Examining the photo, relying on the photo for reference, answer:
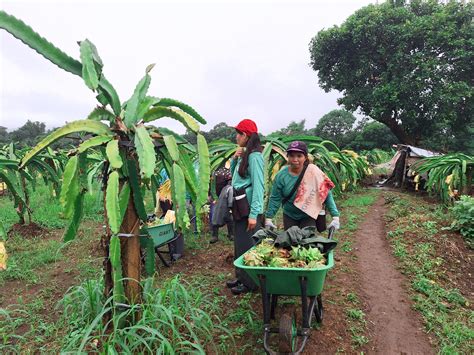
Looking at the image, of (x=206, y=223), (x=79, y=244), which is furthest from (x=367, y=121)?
(x=79, y=244)

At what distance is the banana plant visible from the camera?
2.12 metres

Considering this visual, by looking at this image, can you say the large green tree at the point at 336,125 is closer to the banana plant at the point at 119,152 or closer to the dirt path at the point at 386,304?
the dirt path at the point at 386,304

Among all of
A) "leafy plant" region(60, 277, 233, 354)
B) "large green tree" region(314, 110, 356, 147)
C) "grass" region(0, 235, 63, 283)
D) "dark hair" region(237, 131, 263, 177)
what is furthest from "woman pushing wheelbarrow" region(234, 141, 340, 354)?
"large green tree" region(314, 110, 356, 147)

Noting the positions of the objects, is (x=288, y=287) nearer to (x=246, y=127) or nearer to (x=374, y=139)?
(x=246, y=127)

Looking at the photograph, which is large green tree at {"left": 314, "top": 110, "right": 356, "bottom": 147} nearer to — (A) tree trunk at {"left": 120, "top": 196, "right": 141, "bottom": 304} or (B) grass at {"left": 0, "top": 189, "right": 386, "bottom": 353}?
(B) grass at {"left": 0, "top": 189, "right": 386, "bottom": 353}

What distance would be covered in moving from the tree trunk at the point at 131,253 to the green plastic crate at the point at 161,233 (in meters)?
1.64

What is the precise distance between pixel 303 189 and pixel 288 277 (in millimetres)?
1206

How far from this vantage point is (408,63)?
1617 cm

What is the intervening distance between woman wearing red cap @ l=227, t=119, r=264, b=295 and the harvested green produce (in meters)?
0.77

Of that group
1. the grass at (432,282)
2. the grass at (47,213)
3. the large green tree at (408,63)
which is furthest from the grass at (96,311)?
the large green tree at (408,63)

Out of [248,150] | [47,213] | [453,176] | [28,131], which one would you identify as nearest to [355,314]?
[248,150]

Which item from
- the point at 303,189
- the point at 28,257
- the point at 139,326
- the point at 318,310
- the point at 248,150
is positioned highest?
the point at 248,150

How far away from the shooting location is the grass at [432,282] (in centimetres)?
324

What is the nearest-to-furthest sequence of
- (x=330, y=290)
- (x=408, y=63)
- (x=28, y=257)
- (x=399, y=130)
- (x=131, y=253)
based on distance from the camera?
(x=131, y=253)
(x=330, y=290)
(x=28, y=257)
(x=408, y=63)
(x=399, y=130)
